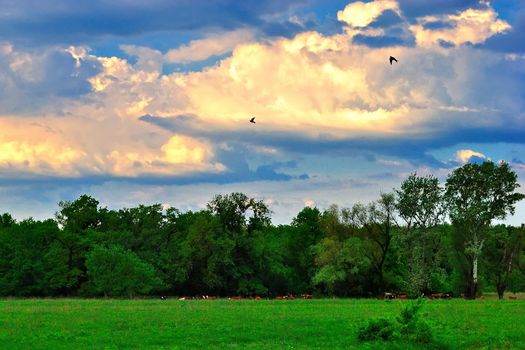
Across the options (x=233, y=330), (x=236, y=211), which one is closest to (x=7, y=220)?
(x=236, y=211)

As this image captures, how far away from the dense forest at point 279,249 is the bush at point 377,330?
53.5 metres

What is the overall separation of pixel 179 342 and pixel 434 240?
61.1m

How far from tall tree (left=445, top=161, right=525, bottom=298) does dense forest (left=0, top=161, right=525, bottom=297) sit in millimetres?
119

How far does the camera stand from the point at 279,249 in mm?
115812

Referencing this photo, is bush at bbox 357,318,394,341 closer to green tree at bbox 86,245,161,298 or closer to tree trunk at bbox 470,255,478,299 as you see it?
green tree at bbox 86,245,161,298

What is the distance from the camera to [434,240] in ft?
303

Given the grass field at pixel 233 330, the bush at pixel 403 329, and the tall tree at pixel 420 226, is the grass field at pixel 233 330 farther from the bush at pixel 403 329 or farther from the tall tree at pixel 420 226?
the tall tree at pixel 420 226

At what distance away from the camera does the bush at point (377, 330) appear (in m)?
35.8

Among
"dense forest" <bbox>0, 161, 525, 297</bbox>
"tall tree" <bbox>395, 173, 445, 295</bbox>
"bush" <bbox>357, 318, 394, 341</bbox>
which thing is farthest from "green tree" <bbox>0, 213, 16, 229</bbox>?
"bush" <bbox>357, 318, 394, 341</bbox>

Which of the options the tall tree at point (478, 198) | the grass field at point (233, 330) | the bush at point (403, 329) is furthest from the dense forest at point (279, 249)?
the bush at point (403, 329)

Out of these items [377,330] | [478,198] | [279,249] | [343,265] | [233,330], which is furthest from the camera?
[279,249]

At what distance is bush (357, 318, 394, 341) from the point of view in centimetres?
3578

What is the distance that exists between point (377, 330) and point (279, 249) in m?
79.7

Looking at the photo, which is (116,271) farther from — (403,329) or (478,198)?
(403,329)
